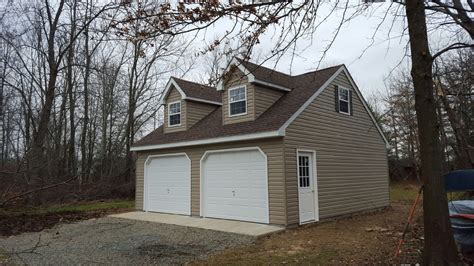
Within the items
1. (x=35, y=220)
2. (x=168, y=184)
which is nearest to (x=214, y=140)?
(x=168, y=184)

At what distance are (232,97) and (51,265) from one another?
790 cm

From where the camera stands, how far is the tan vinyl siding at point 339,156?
36.8 ft

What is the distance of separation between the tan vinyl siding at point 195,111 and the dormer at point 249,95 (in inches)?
96.3

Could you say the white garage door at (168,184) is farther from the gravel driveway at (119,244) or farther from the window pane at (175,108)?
the window pane at (175,108)

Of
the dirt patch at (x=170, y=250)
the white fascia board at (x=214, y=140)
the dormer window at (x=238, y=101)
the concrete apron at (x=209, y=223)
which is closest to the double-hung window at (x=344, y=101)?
the dormer window at (x=238, y=101)

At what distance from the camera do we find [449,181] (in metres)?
7.84

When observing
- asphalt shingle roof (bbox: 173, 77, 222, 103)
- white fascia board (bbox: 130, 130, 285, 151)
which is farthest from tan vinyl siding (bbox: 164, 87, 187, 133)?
white fascia board (bbox: 130, 130, 285, 151)

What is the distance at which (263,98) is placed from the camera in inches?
494

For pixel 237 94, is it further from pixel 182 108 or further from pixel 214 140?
pixel 182 108

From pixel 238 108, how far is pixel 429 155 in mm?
7600

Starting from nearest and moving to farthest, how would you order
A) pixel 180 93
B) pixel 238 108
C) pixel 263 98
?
1. pixel 263 98
2. pixel 238 108
3. pixel 180 93

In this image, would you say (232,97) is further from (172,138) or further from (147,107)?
(147,107)

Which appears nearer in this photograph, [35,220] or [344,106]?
[35,220]

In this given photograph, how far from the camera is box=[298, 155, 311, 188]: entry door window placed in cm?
1150
